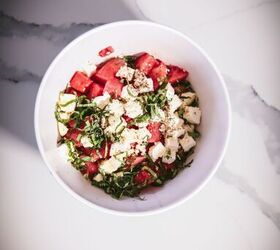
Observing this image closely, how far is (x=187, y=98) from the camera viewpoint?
0.91 metres

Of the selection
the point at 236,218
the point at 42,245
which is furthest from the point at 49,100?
the point at 236,218

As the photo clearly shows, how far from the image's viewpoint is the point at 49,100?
2.78ft

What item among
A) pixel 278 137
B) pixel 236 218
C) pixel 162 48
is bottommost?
pixel 236 218

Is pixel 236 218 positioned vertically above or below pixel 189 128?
below

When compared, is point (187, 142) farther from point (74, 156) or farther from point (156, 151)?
point (74, 156)

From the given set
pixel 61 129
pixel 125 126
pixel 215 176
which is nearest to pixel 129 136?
pixel 125 126

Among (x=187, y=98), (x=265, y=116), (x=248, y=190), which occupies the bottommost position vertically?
(x=248, y=190)

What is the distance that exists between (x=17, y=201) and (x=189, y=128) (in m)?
Result: 0.37

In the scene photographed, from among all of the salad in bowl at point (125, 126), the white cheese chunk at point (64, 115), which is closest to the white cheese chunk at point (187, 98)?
the salad in bowl at point (125, 126)

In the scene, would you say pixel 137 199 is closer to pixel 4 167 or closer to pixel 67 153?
pixel 67 153

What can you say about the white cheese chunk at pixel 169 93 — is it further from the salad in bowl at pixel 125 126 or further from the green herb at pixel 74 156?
the green herb at pixel 74 156

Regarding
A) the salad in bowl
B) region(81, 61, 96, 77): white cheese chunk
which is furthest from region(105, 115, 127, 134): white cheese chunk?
region(81, 61, 96, 77): white cheese chunk

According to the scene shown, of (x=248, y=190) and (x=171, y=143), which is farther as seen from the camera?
(x=248, y=190)

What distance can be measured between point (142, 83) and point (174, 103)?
68 mm
